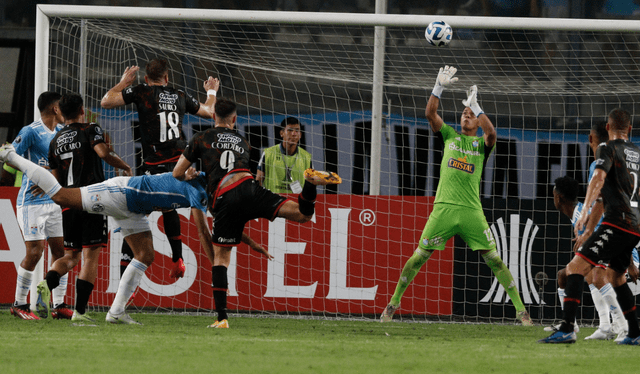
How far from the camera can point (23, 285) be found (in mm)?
7516

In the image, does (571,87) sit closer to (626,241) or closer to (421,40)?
(421,40)

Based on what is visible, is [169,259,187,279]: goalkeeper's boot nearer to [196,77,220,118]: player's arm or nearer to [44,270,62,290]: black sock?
[44,270,62,290]: black sock

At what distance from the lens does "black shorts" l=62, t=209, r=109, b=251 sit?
6969mm

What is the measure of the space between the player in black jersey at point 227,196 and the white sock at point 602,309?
8.93 ft

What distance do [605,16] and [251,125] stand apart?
22.0 feet

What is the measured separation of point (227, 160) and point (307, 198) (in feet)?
2.48

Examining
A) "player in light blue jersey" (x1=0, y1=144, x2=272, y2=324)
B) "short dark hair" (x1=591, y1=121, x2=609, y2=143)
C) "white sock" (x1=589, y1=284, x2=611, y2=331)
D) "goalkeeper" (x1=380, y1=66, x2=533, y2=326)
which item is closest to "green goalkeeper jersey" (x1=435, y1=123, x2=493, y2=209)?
"goalkeeper" (x1=380, y1=66, x2=533, y2=326)

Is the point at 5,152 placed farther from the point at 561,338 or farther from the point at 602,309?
the point at 602,309

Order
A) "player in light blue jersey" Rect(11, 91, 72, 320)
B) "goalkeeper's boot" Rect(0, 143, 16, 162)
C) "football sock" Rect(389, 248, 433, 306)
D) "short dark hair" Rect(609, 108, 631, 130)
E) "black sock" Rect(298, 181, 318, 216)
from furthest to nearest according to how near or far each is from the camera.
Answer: "football sock" Rect(389, 248, 433, 306) → "player in light blue jersey" Rect(11, 91, 72, 320) → "goalkeeper's boot" Rect(0, 143, 16, 162) → "black sock" Rect(298, 181, 318, 216) → "short dark hair" Rect(609, 108, 631, 130)

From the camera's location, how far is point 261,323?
7.56 metres

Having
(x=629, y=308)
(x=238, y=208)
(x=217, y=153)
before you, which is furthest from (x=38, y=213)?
(x=629, y=308)

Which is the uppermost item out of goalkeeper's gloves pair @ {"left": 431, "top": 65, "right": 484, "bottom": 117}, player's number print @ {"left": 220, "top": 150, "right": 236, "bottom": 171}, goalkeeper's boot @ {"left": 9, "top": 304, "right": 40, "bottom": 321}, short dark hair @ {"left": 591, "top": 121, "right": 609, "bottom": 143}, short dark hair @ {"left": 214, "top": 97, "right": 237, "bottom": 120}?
goalkeeper's gloves pair @ {"left": 431, "top": 65, "right": 484, "bottom": 117}

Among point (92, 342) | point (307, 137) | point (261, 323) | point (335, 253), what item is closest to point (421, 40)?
point (307, 137)

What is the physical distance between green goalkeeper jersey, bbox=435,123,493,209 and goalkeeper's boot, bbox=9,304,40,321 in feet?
13.2
